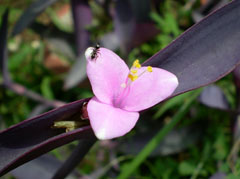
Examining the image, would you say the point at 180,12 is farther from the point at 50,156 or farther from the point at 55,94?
the point at 50,156

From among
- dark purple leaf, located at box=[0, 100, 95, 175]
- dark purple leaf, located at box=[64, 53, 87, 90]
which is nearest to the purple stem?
dark purple leaf, located at box=[0, 100, 95, 175]

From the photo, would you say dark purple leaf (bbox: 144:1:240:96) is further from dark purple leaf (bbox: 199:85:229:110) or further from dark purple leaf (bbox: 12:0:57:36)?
dark purple leaf (bbox: 12:0:57:36)

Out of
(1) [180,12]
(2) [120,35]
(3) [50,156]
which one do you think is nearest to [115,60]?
(3) [50,156]

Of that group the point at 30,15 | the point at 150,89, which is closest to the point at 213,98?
the point at 150,89

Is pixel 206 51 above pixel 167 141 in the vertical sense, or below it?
above

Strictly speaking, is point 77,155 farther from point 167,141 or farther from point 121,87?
point 167,141

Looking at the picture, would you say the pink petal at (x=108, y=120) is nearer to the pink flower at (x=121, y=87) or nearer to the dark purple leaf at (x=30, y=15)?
the pink flower at (x=121, y=87)
